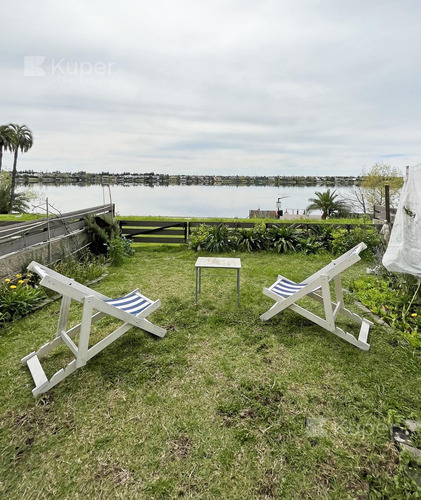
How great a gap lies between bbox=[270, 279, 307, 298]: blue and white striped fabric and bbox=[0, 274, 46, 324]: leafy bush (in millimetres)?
3606

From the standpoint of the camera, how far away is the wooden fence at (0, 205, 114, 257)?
4590 millimetres

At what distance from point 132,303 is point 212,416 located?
5.49 feet

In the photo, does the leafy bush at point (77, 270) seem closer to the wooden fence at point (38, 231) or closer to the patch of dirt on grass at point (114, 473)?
the wooden fence at point (38, 231)

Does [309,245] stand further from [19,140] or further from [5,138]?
[19,140]

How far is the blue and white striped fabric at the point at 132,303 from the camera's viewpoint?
3.22 meters

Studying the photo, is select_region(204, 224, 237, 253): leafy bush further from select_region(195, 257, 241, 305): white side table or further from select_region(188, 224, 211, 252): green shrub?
select_region(195, 257, 241, 305): white side table

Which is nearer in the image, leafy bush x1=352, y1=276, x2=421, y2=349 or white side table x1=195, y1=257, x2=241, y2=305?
leafy bush x1=352, y1=276, x2=421, y2=349

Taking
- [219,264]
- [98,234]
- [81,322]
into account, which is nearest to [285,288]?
[219,264]

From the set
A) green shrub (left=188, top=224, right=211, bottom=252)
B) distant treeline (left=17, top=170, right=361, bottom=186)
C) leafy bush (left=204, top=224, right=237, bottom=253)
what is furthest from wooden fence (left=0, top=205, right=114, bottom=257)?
distant treeline (left=17, top=170, right=361, bottom=186)

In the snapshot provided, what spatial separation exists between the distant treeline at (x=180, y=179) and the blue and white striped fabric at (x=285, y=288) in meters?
104

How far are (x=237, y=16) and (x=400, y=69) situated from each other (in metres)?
4.84

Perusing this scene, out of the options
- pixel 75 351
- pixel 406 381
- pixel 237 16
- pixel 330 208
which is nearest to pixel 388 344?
pixel 406 381

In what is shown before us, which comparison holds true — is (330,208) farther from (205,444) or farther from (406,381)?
(205,444)

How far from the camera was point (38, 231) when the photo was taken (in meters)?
5.67
